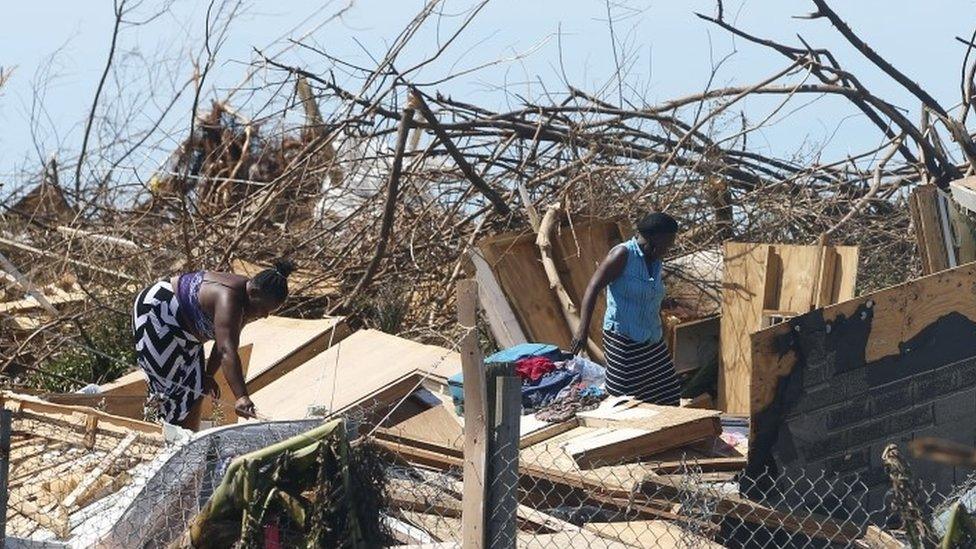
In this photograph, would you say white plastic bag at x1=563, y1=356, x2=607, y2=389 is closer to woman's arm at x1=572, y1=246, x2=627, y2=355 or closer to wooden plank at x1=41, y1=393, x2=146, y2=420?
woman's arm at x1=572, y1=246, x2=627, y2=355

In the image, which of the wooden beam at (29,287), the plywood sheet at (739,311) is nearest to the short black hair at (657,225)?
the plywood sheet at (739,311)

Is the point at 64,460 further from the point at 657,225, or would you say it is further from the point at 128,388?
the point at 657,225

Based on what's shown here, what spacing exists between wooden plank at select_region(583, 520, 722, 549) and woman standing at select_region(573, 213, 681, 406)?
221 cm

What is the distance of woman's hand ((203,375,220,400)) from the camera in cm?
652

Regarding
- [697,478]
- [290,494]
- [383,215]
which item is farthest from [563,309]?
[290,494]

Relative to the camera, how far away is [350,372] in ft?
24.7

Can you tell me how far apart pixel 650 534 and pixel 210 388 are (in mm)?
2508

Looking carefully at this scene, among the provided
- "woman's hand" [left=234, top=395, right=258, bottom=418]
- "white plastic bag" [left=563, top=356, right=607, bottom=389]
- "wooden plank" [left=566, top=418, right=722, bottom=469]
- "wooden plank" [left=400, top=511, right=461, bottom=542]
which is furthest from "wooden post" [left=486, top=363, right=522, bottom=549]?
"white plastic bag" [left=563, top=356, right=607, bottom=389]

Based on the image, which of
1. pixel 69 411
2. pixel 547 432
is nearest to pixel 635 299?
pixel 547 432

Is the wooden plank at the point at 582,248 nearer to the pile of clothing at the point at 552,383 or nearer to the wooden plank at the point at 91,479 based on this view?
the pile of clothing at the point at 552,383

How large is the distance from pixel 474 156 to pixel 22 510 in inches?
237

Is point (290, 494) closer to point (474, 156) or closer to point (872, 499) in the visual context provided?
point (872, 499)

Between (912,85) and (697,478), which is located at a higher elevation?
(912,85)

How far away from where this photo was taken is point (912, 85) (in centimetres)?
1014
